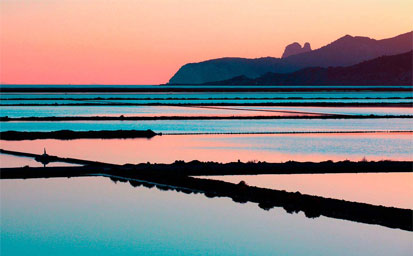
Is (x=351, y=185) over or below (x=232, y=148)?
below

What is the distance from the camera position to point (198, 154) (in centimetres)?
2620

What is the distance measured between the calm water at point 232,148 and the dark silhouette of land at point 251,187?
2775 mm

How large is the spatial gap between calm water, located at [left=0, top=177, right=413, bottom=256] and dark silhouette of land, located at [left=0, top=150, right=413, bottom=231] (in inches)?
16.6

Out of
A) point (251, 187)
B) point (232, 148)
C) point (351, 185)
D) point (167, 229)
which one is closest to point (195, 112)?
point (232, 148)

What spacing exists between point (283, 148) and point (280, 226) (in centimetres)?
1497

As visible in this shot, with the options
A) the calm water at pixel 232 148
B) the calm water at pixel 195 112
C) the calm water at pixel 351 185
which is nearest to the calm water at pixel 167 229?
the calm water at pixel 351 185

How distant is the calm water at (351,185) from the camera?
16547 mm

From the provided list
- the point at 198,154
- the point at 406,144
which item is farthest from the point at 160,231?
the point at 406,144

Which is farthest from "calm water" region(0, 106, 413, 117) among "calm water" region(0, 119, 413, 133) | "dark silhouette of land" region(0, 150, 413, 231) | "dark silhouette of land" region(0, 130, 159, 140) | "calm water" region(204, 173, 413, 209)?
"calm water" region(204, 173, 413, 209)

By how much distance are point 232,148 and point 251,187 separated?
11.5 metres

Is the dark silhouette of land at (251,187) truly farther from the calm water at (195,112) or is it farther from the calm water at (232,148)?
the calm water at (195,112)

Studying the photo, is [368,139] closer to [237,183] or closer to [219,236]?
[237,183]

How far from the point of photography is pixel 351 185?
1856 cm

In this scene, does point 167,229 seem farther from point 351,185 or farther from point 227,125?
point 227,125
